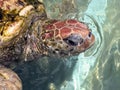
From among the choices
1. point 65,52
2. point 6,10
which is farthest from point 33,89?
point 6,10

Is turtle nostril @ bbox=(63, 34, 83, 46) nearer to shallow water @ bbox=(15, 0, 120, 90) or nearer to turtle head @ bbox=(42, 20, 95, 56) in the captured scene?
turtle head @ bbox=(42, 20, 95, 56)

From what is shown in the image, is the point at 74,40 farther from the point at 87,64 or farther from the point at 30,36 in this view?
the point at 87,64

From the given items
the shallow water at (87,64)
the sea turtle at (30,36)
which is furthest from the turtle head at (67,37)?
the shallow water at (87,64)

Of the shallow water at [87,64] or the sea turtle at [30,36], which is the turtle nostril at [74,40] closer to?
the sea turtle at [30,36]

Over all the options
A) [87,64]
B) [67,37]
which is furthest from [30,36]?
[87,64]

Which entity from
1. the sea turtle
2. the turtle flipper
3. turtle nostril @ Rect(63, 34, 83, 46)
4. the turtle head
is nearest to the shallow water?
the sea turtle

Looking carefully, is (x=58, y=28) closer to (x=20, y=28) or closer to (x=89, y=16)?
(x=20, y=28)
